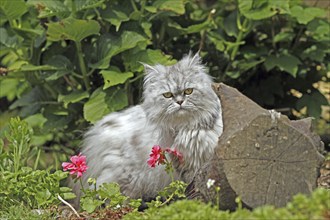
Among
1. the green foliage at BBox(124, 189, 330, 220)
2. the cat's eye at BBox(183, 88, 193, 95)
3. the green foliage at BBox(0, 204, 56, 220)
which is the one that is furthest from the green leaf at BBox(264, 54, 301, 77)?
the green foliage at BBox(124, 189, 330, 220)

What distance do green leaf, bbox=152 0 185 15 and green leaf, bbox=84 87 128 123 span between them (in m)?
0.71

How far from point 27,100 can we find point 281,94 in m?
2.22

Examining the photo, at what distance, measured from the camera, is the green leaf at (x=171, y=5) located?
19.7ft

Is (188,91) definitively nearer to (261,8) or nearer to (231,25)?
(261,8)

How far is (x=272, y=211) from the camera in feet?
10.8

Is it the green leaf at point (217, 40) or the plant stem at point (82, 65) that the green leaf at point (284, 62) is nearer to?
the green leaf at point (217, 40)

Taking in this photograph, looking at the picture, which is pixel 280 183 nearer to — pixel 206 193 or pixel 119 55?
pixel 206 193

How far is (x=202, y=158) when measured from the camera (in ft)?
16.4

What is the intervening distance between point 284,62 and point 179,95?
1752mm

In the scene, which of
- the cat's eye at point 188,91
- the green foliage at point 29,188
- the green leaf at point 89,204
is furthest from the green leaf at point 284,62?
the green leaf at point 89,204

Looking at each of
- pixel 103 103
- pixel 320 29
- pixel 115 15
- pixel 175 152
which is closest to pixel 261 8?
pixel 320 29

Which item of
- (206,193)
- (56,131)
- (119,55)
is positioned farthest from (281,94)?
(206,193)

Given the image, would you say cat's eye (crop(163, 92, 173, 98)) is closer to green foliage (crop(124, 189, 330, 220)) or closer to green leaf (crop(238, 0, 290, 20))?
green foliage (crop(124, 189, 330, 220))

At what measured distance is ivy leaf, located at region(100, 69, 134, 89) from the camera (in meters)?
5.86
